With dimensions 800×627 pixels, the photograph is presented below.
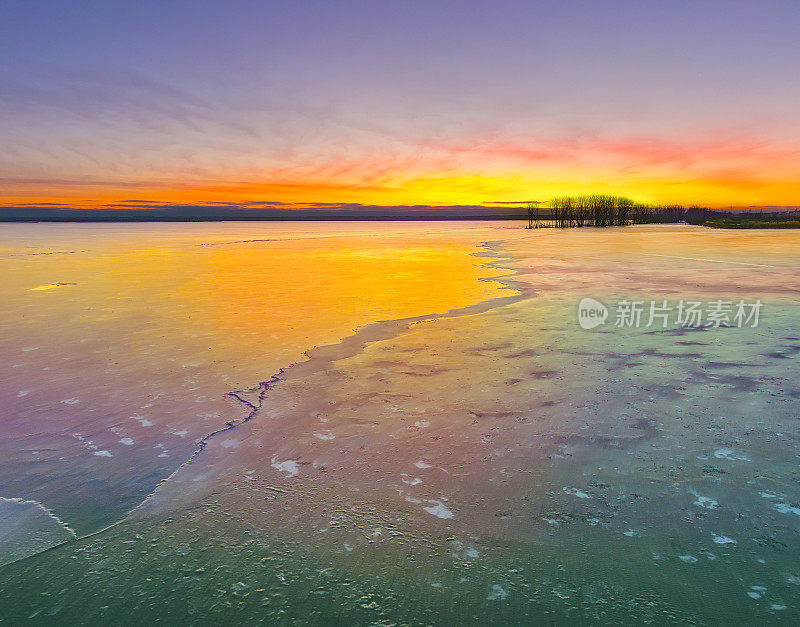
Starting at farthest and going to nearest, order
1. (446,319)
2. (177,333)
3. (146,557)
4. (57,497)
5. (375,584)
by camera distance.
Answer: (446,319)
(177,333)
(57,497)
(146,557)
(375,584)

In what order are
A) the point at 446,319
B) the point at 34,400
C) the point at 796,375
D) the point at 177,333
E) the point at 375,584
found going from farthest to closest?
the point at 446,319, the point at 177,333, the point at 796,375, the point at 34,400, the point at 375,584

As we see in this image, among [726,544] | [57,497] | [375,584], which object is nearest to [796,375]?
[726,544]

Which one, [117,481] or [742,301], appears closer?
[117,481]

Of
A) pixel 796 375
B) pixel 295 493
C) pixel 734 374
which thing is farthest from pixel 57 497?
pixel 796 375

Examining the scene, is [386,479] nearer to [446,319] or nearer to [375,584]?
[375,584]

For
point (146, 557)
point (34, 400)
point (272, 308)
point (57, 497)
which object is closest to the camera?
point (146, 557)

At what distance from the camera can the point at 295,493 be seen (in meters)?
3.20

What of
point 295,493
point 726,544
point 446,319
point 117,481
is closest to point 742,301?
point 446,319

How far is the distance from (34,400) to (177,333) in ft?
9.24

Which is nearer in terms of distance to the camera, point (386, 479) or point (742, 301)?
point (386, 479)

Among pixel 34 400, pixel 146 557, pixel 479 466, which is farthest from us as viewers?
pixel 34 400

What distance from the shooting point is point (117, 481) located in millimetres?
3383

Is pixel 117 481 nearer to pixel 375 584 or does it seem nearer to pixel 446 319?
pixel 375 584

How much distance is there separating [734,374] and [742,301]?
5298mm
